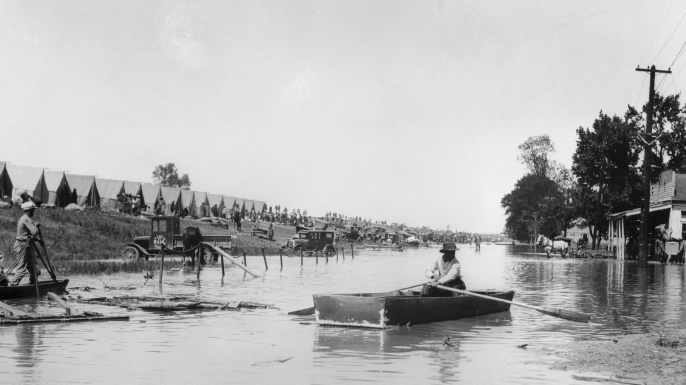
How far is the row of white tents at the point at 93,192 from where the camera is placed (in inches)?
1903

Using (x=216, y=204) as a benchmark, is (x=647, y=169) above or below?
above

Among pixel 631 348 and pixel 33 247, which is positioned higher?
pixel 33 247

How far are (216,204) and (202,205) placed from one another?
4.78 metres

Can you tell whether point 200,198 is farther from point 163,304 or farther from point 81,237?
point 163,304

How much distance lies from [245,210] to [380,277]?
54.9 metres

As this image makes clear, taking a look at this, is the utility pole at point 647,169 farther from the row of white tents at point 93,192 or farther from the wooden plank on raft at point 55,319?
the wooden plank on raft at point 55,319

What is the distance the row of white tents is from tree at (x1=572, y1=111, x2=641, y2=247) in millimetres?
33126

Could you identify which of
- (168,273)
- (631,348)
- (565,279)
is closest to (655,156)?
(565,279)

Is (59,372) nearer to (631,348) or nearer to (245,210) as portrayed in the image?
(631,348)

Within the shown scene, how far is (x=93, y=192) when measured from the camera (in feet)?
183

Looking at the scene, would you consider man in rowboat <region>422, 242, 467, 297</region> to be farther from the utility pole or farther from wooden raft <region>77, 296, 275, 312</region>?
the utility pole

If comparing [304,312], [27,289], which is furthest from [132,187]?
[304,312]

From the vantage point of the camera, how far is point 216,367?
10.3 meters

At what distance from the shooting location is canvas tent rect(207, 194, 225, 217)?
76.2 m
